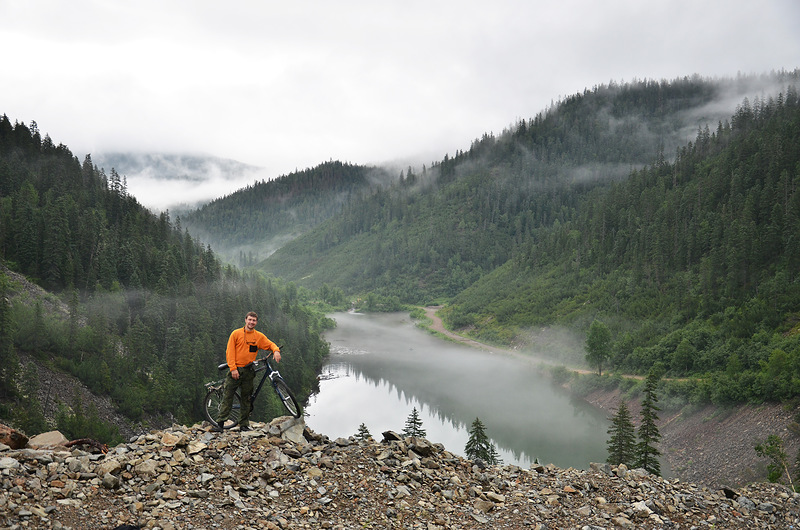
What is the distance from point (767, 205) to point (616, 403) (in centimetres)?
4266

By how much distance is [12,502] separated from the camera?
8273mm

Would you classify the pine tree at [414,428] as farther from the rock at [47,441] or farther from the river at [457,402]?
the rock at [47,441]

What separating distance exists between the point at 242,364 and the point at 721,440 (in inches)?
1968

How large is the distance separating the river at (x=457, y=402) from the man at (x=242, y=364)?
3650 centimetres

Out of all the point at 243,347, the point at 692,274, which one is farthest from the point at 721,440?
the point at 243,347

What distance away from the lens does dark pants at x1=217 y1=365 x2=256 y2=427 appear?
12.7 meters

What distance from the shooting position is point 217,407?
547 inches

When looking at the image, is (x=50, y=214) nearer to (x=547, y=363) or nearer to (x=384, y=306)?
(x=547, y=363)

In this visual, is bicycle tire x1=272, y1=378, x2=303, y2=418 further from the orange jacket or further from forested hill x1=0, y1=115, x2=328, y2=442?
forested hill x1=0, y1=115, x2=328, y2=442

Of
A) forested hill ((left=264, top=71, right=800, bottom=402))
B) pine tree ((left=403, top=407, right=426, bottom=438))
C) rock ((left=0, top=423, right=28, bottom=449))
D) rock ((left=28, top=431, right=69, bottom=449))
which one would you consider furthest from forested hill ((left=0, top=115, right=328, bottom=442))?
forested hill ((left=264, top=71, right=800, bottom=402))

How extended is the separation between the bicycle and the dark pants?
0.13 m

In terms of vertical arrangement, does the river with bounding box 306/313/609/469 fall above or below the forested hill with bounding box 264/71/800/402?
below

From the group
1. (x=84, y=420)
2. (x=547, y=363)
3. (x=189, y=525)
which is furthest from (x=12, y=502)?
(x=547, y=363)

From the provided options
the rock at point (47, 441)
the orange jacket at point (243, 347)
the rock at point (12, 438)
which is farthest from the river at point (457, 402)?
the rock at point (12, 438)
